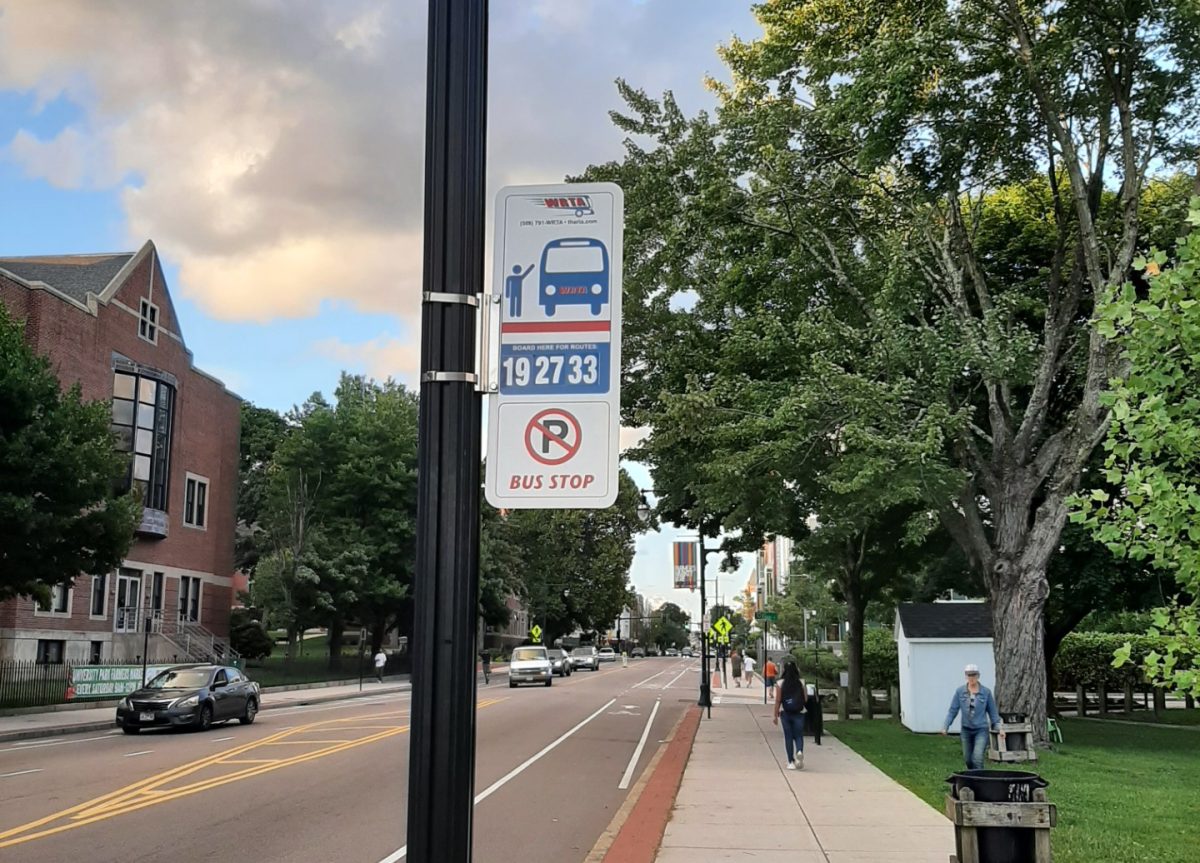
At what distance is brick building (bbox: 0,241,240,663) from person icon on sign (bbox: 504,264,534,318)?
3251cm

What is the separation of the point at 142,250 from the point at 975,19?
33.8m

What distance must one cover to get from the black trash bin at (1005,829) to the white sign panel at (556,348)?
4.51 meters

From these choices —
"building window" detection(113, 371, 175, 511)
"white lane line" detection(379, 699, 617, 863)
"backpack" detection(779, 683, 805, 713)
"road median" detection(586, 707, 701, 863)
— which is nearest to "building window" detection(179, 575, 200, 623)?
"building window" detection(113, 371, 175, 511)

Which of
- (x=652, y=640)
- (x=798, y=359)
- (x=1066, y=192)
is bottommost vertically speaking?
(x=652, y=640)

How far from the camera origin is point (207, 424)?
46062 millimetres

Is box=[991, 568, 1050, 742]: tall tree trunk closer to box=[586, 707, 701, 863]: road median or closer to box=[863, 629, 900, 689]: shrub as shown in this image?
box=[586, 707, 701, 863]: road median

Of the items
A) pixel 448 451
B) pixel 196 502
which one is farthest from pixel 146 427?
pixel 448 451

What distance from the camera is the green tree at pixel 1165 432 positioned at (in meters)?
6.76

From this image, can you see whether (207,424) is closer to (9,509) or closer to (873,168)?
(9,509)

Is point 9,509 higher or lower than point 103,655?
higher

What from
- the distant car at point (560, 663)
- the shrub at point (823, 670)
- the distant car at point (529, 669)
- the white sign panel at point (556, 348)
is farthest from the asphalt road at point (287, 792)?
the distant car at point (560, 663)

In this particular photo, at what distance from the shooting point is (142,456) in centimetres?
3950

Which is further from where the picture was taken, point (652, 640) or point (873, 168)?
point (652, 640)

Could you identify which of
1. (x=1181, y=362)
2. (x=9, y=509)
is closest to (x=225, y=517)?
(x=9, y=509)
